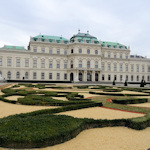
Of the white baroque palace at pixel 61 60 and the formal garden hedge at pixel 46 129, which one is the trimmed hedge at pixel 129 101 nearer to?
the formal garden hedge at pixel 46 129

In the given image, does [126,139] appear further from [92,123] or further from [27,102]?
[27,102]

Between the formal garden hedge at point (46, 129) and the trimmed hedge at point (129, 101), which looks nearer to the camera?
the formal garden hedge at point (46, 129)

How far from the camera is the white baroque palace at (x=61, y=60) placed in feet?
146

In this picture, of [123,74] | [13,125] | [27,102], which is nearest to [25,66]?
[123,74]

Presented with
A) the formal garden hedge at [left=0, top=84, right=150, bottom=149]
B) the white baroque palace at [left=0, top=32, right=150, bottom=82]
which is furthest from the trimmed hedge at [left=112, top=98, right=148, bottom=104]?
the white baroque palace at [left=0, top=32, right=150, bottom=82]

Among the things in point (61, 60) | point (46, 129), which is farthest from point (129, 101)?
point (61, 60)

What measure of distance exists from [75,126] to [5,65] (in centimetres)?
4531

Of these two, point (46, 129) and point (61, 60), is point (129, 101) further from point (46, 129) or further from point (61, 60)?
point (61, 60)

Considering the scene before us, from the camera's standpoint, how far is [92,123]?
15.1 ft

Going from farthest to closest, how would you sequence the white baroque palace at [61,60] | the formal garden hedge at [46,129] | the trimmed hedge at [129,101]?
1. the white baroque palace at [61,60]
2. the trimmed hedge at [129,101]
3. the formal garden hedge at [46,129]

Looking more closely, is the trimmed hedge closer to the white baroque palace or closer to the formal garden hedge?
the formal garden hedge

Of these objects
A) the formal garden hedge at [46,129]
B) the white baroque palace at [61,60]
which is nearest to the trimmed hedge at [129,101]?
the formal garden hedge at [46,129]

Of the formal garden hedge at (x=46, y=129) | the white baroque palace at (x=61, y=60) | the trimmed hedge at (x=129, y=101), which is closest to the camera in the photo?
Answer: the formal garden hedge at (x=46, y=129)

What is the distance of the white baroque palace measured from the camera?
44397 mm
